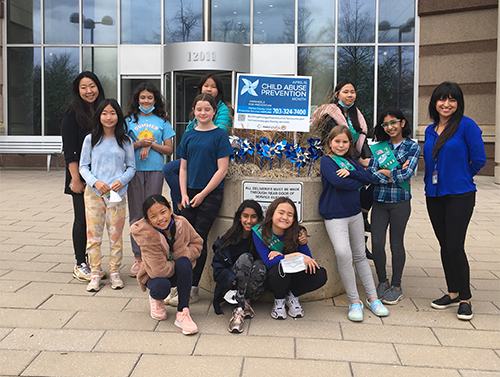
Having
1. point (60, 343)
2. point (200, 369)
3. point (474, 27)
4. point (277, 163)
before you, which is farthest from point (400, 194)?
point (474, 27)

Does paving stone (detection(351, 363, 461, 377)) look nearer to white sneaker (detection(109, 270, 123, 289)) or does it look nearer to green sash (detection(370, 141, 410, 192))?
green sash (detection(370, 141, 410, 192))

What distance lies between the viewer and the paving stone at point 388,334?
363 cm

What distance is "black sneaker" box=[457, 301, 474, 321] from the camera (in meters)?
4.05

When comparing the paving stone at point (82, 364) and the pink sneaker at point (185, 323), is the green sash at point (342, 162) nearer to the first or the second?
the pink sneaker at point (185, 323)

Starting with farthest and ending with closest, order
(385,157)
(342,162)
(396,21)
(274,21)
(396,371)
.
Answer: (274,21)
(396,21)
(385,157)
(342,162)
(396,371)

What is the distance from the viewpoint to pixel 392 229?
4520 millimetres

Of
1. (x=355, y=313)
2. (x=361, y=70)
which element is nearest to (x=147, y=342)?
(x=355, y=313)

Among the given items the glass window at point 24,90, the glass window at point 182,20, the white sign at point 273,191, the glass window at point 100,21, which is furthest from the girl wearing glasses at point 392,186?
the glass window at point 24,90

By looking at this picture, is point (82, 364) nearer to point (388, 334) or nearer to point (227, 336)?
point (227, 336)

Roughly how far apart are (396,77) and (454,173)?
40.9 feet

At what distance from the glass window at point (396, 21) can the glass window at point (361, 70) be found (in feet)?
2.16

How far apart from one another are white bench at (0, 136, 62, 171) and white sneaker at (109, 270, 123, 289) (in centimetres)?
1218

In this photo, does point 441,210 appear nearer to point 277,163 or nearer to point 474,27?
point 277,163

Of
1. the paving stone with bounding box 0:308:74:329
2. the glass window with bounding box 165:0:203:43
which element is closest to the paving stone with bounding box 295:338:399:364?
the paving stone with bounding box 0:308:74:329
